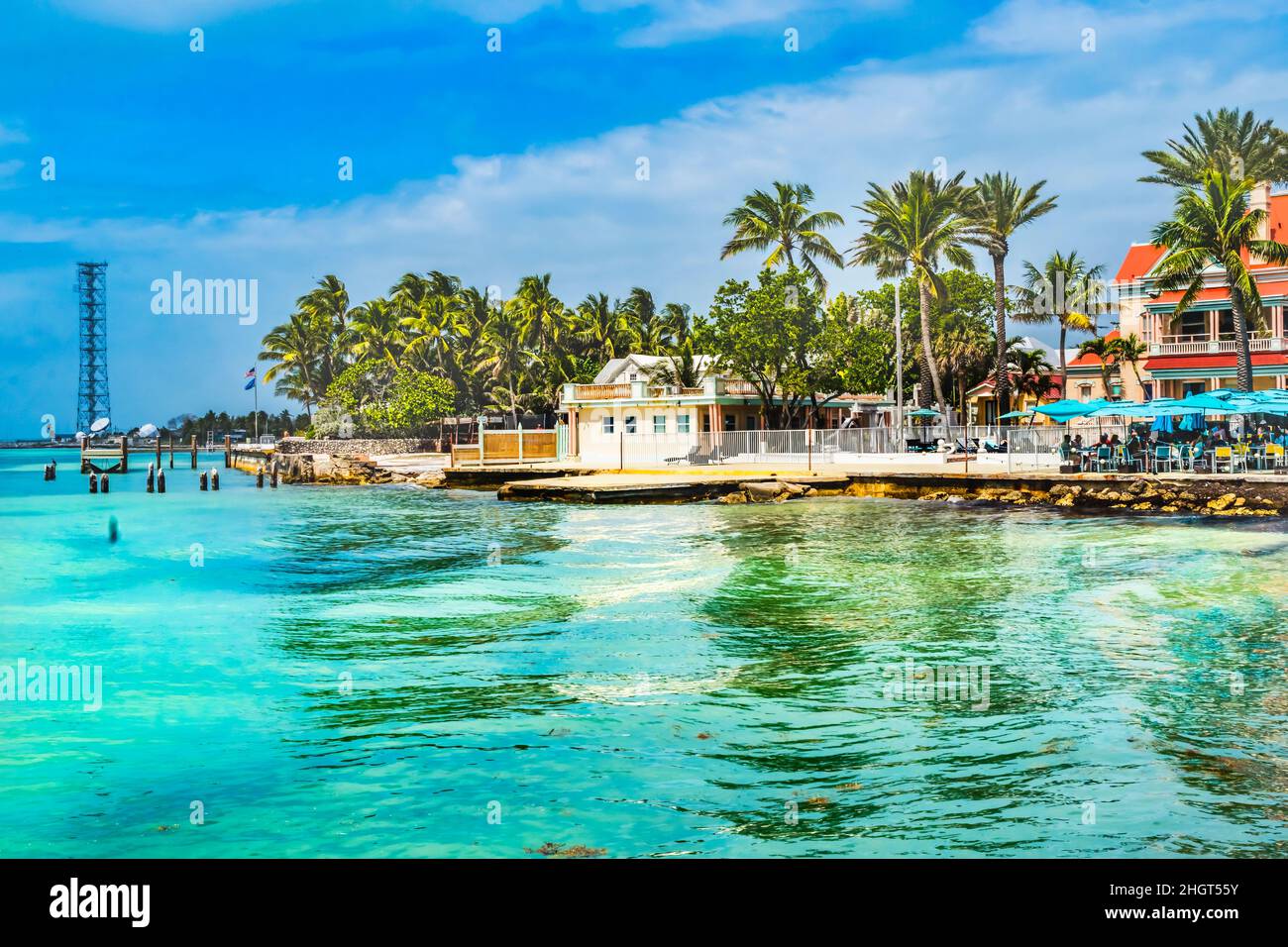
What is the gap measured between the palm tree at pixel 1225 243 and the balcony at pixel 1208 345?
3043 mm

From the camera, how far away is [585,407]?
206 feet

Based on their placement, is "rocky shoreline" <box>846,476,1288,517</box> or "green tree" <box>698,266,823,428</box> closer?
"rocky shoreline" <box>846,476,1288,517</box>

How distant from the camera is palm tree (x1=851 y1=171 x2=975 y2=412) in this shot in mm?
56312

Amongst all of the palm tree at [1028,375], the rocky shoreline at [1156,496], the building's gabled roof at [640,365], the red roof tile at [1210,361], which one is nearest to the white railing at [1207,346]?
the red roof tile at [1210,361]

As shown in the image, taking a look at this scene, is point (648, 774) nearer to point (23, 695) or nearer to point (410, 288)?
point (23, 695)

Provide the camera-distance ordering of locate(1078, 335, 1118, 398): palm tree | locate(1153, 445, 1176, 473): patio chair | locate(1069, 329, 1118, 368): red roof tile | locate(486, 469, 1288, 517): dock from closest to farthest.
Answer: locate(486, 469, 1288, 517): dock → locate(1153, 445, 1176, 473): patio chair → locate(1078, 335, 1118, 398): palm tree → locate(1069, 329, 1118, 368): red roof tile

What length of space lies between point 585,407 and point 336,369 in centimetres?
5964

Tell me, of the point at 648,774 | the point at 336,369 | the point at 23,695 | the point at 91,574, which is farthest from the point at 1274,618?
the point at 336,369

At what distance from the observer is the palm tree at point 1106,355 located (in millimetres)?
62312

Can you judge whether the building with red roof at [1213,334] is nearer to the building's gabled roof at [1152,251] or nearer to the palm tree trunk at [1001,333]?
the building's gabled roof at [1152,251]

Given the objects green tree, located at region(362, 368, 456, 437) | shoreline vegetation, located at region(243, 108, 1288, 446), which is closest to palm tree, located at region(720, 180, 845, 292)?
shoreline vegetation, located at region(243, 108, 1288, 446)

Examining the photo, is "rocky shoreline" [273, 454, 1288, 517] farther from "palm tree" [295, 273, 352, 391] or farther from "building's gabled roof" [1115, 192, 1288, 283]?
"palm tree" [295, 273, 352, 391]

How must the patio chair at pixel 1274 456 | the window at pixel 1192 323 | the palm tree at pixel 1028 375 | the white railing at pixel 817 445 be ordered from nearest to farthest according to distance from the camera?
the patio chair at pixel 1274 456 < the white railing at pixel 817 445 < the window at pixel 1192 323 < the palm tree at pixel 1028 375

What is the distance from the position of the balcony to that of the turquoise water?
26.4m
